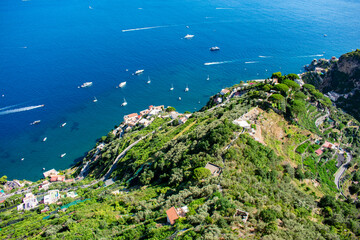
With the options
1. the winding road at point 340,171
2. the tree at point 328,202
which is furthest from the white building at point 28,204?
the winding road at point 340,171

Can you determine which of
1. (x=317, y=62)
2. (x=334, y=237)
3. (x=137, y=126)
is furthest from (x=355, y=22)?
(x=334, y=237)

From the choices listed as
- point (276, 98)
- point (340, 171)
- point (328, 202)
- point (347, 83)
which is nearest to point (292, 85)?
point (276, 98)

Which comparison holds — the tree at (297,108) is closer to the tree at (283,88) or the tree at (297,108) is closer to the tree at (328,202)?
the tree at (283,88)

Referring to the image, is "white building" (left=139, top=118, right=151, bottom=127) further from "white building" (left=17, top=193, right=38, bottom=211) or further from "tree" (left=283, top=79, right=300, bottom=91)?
"tree" (left=283, top=79, right=300, bottom=91)

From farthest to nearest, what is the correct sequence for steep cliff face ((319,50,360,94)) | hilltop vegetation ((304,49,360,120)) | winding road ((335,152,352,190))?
1. steep cliff face ((319,50,360,94))
2. hilltop vegetation ((304,49,360,120))
3. winding road ((335,152,352,190))

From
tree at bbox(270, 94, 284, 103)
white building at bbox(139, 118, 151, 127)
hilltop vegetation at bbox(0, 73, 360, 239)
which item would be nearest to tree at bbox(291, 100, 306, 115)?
hilltop vegetation at bbox(0, 73, 360, 239)

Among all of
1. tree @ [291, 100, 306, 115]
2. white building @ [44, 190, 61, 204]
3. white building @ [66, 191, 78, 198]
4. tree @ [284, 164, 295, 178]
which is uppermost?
tree @ [291, 100, 306, 115]

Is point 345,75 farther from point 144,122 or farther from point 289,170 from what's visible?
point 144,122
